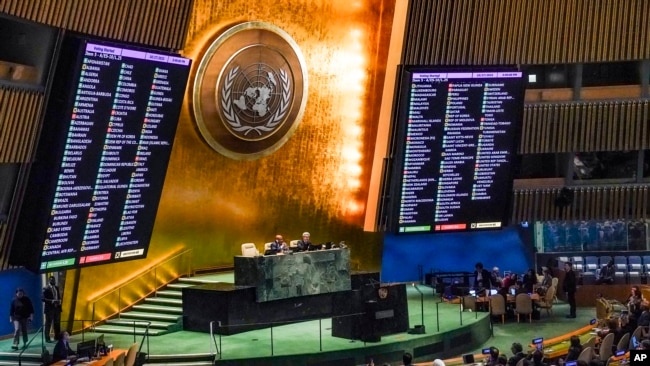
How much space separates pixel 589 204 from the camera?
894 inches

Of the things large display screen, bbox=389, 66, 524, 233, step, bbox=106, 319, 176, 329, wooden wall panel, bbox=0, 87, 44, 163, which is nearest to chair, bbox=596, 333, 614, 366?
large display screen, bbox=389, 66, 524, 233

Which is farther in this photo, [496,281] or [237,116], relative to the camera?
[496,281]

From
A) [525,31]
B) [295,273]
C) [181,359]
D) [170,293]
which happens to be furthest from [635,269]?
[181,359]

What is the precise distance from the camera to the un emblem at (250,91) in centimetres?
2045

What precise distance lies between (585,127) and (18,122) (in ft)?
39.4

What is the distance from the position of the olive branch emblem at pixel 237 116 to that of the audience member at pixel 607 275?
8.84 m

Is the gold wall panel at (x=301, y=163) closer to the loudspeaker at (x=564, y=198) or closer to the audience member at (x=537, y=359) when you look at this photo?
the loudspeaker at (x=564, y=198)

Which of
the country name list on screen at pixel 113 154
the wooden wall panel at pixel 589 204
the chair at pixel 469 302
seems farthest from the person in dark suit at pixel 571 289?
the country name list on screen at pixel 113 154

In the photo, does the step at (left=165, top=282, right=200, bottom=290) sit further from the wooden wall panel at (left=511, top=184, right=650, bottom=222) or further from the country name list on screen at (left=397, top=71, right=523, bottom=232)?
the wooden wall panel at (left=511, top=184, right=650, bottom=222)

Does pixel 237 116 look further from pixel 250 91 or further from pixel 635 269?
pixel 635 269

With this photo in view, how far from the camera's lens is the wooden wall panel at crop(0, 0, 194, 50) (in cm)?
1500

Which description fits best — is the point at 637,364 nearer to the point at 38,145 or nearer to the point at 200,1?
the point at 38,145

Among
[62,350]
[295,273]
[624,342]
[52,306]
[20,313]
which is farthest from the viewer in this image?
[295,273]

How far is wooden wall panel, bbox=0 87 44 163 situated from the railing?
15.3 ft
